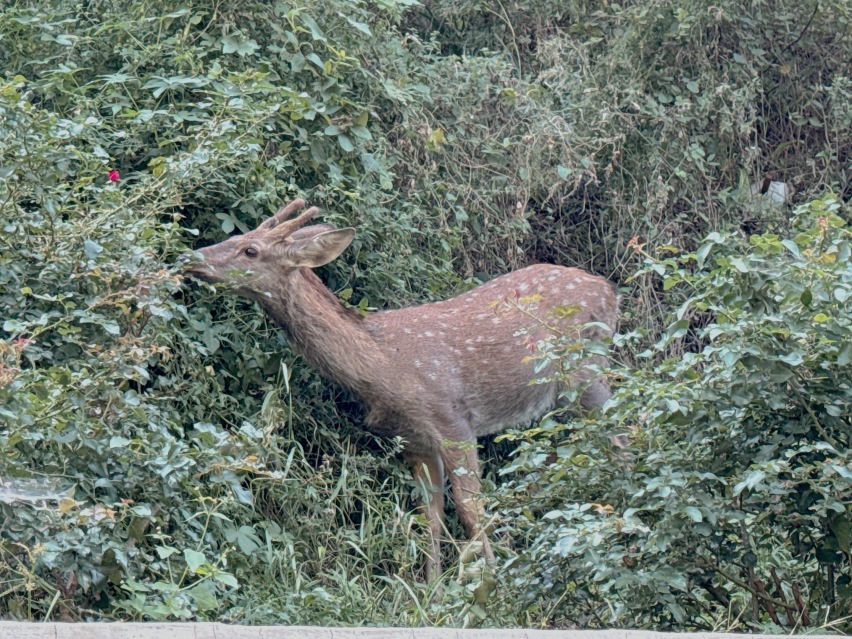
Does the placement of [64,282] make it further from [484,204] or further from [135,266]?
[484,204]

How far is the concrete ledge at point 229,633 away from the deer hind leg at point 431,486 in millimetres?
3923

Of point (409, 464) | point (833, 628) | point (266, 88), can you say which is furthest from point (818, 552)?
point (266, 88)

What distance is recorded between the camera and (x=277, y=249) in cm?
785

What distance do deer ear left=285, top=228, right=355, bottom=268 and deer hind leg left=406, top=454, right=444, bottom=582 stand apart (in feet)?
4.08

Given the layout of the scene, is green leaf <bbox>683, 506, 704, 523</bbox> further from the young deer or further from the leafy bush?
the young deer

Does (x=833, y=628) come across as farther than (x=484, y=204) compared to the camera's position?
No

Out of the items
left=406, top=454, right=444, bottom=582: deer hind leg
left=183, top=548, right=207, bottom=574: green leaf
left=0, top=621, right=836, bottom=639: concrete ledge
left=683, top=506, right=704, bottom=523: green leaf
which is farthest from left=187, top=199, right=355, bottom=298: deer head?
left=0, top=621, right=836, bottom=639: concrete ledge

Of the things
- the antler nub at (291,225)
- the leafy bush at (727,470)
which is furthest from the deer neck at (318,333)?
the leafy bush at (727,470)

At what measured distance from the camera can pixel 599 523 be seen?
5250 millimetres

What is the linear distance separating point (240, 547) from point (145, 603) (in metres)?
1.01

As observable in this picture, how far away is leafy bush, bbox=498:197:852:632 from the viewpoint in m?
5.21

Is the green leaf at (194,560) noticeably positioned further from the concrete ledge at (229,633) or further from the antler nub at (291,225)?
the antler nub at (291,225)

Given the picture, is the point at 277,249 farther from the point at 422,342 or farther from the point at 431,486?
the point at 431,486

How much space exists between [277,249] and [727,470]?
10.7 feet
